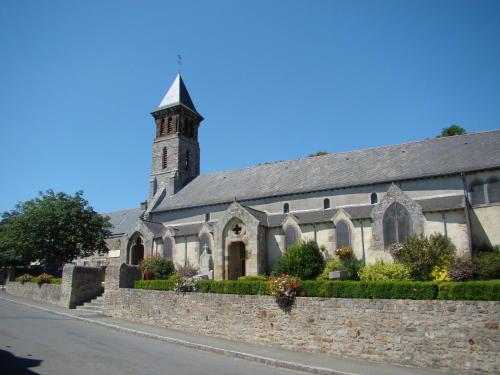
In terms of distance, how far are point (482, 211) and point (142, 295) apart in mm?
19530

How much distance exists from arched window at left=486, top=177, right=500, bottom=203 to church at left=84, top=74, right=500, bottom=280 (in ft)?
0.16

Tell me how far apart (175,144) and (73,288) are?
60.1ft

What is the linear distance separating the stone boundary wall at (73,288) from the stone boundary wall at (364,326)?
357 inches

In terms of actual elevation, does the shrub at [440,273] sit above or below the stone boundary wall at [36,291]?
above

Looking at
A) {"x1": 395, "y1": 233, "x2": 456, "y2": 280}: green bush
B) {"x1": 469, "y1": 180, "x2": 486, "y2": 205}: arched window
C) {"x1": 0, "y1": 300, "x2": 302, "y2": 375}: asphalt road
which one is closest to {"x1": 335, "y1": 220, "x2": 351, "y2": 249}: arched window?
{"x1": 395, "y1": 233, "x2": 456, "y2": 280}: green bush

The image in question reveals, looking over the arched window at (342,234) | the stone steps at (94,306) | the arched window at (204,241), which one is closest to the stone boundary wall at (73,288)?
the stone steps at (94,306)

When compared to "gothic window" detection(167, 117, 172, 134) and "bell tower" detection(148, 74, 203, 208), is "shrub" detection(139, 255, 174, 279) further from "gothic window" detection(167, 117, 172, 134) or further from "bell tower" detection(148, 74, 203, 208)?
"gothic window" detection(167, 117, 172, 134)

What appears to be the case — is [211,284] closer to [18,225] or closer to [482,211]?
[482,211]

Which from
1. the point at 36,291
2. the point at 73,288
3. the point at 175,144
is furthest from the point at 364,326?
the point at 175,144

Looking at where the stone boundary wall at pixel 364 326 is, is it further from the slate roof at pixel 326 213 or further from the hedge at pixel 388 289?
the slate roof at pixel 326 213

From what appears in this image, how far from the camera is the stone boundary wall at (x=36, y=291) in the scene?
2712 centimetres

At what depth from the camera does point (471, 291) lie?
12.7 metres

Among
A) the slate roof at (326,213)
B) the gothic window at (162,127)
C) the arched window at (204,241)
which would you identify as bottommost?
the arched window at (204,241)

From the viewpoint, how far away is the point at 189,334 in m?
18.2
